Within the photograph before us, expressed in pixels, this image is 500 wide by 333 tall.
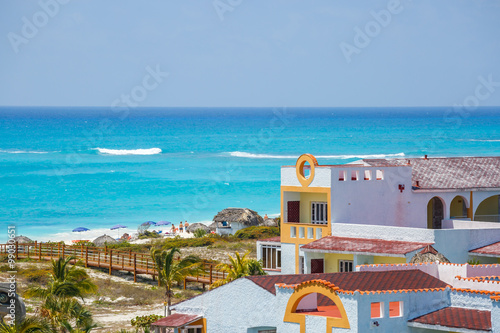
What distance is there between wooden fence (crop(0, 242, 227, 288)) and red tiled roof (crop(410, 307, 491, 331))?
1600 centimetres

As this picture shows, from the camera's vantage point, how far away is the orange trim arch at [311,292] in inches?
928

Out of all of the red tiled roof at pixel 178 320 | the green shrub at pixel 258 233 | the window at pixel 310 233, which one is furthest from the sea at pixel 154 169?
the red tiled roof at pixel 178 320

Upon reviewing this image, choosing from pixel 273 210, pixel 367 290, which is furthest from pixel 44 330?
pixel 273 210

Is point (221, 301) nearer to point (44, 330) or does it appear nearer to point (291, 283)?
point (291, 283)

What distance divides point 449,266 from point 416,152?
403ft

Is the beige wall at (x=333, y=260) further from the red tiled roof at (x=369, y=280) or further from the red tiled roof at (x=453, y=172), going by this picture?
the red tiled roof at (x=369, y=280)

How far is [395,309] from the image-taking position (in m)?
25.1

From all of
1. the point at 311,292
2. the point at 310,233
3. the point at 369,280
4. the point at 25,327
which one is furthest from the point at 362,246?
the point at 25,327

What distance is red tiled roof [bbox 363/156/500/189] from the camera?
38906 millimetres

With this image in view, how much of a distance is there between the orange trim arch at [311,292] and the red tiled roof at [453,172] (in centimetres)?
1494

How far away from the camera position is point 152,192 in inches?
4220

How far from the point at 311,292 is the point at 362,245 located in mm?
10910

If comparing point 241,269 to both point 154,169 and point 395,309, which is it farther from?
point 154,169

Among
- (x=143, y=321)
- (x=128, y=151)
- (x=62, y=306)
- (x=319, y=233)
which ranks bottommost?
(x=143, y=321)
